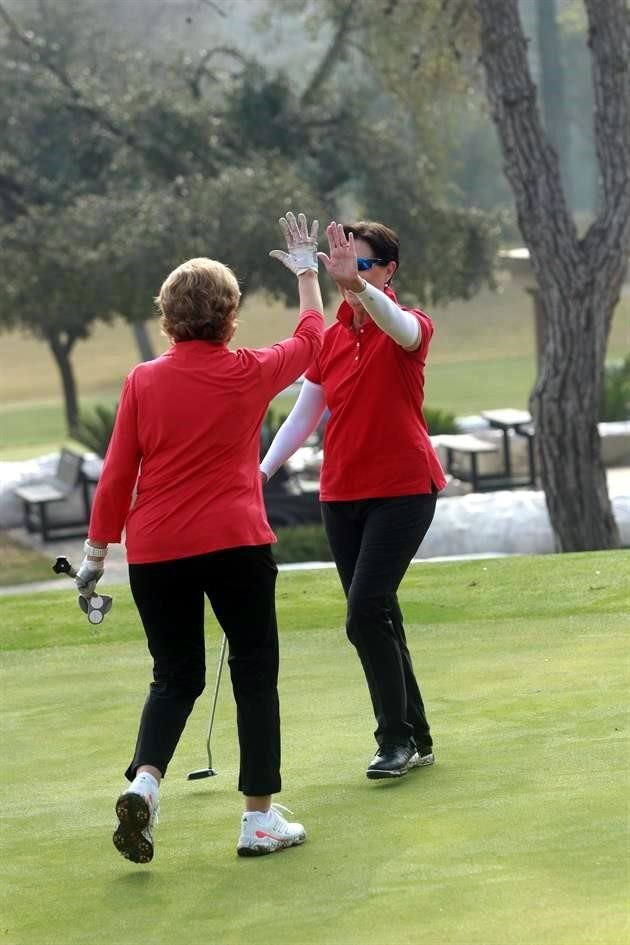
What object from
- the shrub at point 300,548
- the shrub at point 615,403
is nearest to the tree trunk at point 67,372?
the shrub at point 615,403

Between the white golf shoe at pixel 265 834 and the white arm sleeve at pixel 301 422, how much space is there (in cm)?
134

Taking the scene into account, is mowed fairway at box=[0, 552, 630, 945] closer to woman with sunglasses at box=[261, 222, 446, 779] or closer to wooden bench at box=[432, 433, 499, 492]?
woman with sunglasses at box=[261, 222, 446, 779]

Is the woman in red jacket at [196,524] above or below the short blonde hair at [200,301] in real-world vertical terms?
below

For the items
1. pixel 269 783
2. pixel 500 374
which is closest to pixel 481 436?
pixel 269 783

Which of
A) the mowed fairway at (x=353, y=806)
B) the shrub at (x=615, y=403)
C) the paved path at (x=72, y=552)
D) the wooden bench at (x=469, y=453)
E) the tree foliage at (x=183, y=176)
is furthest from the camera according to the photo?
the shrub at (x=615, y=403)

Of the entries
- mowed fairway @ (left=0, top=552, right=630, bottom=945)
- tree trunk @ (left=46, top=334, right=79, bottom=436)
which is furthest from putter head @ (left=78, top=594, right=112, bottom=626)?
tree trunk @ (left=46, top=334, right=79, bottom=436)

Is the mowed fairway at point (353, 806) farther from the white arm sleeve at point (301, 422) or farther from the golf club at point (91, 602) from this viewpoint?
the white arm sleeve at point (301, 422)

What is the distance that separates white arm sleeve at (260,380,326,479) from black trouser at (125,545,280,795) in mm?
989

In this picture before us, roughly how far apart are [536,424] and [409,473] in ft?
33.1

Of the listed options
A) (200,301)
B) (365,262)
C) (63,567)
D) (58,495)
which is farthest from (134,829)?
(58,495)

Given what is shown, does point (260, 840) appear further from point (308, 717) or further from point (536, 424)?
point (536, 424)

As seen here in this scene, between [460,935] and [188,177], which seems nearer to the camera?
[460,935]

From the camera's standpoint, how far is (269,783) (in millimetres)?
4480

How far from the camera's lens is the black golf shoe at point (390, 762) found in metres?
5.05
